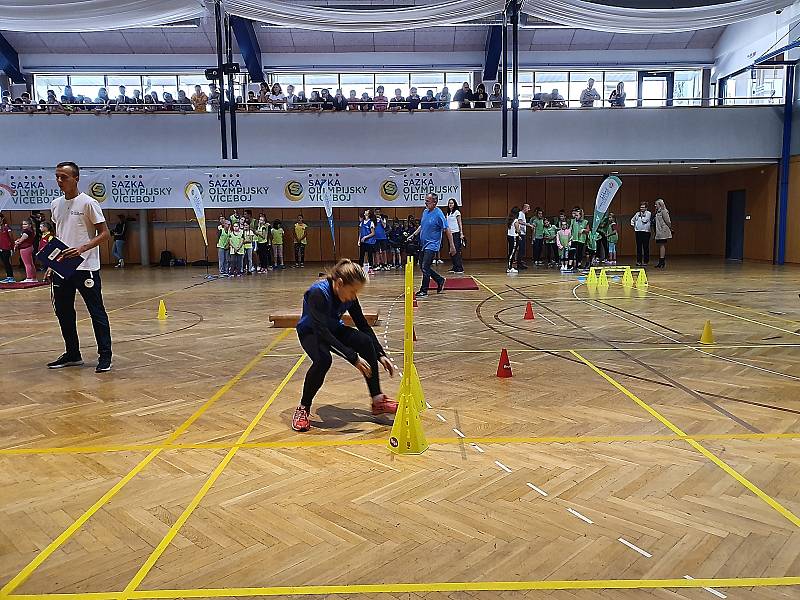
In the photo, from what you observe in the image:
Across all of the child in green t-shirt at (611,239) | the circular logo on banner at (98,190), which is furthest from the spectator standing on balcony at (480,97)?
the circular logo on banner at (98,190)

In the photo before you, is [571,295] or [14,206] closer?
[571,295]

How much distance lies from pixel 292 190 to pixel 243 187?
132cm

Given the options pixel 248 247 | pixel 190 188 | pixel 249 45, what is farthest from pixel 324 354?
pixel 249 45

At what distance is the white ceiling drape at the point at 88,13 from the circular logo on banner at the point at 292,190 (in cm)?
525

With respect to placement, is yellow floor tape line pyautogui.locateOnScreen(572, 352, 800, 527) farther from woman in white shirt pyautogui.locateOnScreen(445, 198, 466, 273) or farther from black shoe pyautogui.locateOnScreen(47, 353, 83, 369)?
woman in white shirt pyautogui.locateOnScreen(445, 198, 466, 273)

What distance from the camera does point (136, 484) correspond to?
3.28 metres

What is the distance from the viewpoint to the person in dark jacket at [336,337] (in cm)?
402

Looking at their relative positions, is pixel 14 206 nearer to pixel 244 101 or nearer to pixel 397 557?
pixel 244 101

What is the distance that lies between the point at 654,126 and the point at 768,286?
24.1ft

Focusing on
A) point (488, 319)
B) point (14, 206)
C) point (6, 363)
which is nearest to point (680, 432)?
point (488, 319)

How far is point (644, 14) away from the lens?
13.7m

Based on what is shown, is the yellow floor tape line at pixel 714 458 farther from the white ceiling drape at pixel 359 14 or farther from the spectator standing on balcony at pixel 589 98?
the spectator standing on balcony at pixel 589 98

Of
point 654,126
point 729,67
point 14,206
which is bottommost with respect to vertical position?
point 14,206

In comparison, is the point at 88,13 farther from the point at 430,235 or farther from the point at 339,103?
the point at 430,235
